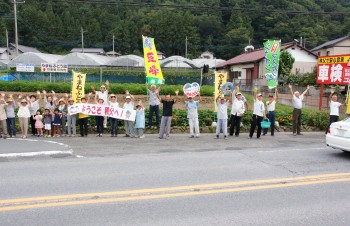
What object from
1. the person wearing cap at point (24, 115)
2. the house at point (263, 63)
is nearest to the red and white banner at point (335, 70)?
the person wearing cap at point (24, 115)

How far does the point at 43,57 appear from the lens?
156ft

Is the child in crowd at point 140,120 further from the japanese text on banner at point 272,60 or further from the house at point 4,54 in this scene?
the house at point 4,54

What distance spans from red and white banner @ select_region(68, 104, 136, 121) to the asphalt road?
2363mm

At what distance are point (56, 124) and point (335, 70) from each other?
14239 mm

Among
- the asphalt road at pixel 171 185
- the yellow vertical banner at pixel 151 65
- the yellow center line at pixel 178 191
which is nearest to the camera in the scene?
the asphalt road at pixel 171 185

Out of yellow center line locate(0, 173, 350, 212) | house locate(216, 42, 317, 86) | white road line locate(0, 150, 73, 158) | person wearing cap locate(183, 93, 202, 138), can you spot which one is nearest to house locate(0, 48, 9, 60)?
house locate(216, 42, 317, 86)

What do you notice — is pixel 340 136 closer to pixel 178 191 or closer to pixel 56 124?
pixel 178 191

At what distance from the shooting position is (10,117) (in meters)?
12.8

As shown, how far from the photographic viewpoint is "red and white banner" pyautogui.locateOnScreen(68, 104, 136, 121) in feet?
43.6

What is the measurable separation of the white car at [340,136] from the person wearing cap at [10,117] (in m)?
11.2

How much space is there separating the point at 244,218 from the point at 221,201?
2.51 feet

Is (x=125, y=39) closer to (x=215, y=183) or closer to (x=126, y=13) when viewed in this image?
(x=126, y=13)

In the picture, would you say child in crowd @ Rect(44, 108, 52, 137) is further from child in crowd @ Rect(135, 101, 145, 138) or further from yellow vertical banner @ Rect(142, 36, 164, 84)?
yellow vertical banner @ Rect(142, 36, 164, 84)

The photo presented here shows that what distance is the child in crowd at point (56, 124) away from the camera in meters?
13.1
